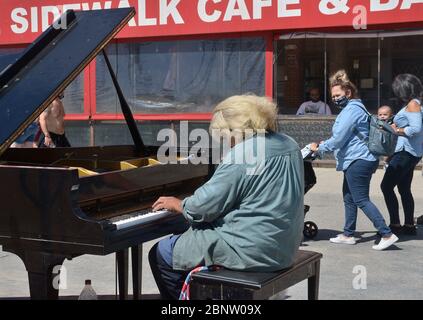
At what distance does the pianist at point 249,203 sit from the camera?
346cm

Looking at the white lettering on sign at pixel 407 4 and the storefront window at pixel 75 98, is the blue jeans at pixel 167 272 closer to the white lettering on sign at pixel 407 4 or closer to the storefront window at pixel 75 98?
the white lettering on sign at pixel 407 4

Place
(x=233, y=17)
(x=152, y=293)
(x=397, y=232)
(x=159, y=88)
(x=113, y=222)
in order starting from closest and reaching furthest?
(x=113, y=222) → (x=152, y=293) → (x=397, y=232) → (x=233, y=17) → (x=159, y=88)

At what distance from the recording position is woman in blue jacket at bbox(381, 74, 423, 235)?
7.04 m

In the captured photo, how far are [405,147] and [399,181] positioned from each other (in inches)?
15.7

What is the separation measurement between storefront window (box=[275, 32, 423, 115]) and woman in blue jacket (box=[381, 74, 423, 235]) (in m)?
5.64

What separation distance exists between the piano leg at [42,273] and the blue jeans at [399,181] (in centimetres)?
470

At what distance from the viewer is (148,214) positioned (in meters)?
4.01

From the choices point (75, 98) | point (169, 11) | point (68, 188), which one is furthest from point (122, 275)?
point (75, 98)

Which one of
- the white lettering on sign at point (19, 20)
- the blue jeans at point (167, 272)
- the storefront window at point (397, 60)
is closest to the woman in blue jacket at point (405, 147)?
the blue jeans at point (167, 272)

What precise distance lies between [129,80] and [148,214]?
10680mm

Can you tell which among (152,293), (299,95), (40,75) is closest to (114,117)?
(299,95)

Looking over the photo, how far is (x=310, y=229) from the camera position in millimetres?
7137

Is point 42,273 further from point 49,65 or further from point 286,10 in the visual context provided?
point 286,10
